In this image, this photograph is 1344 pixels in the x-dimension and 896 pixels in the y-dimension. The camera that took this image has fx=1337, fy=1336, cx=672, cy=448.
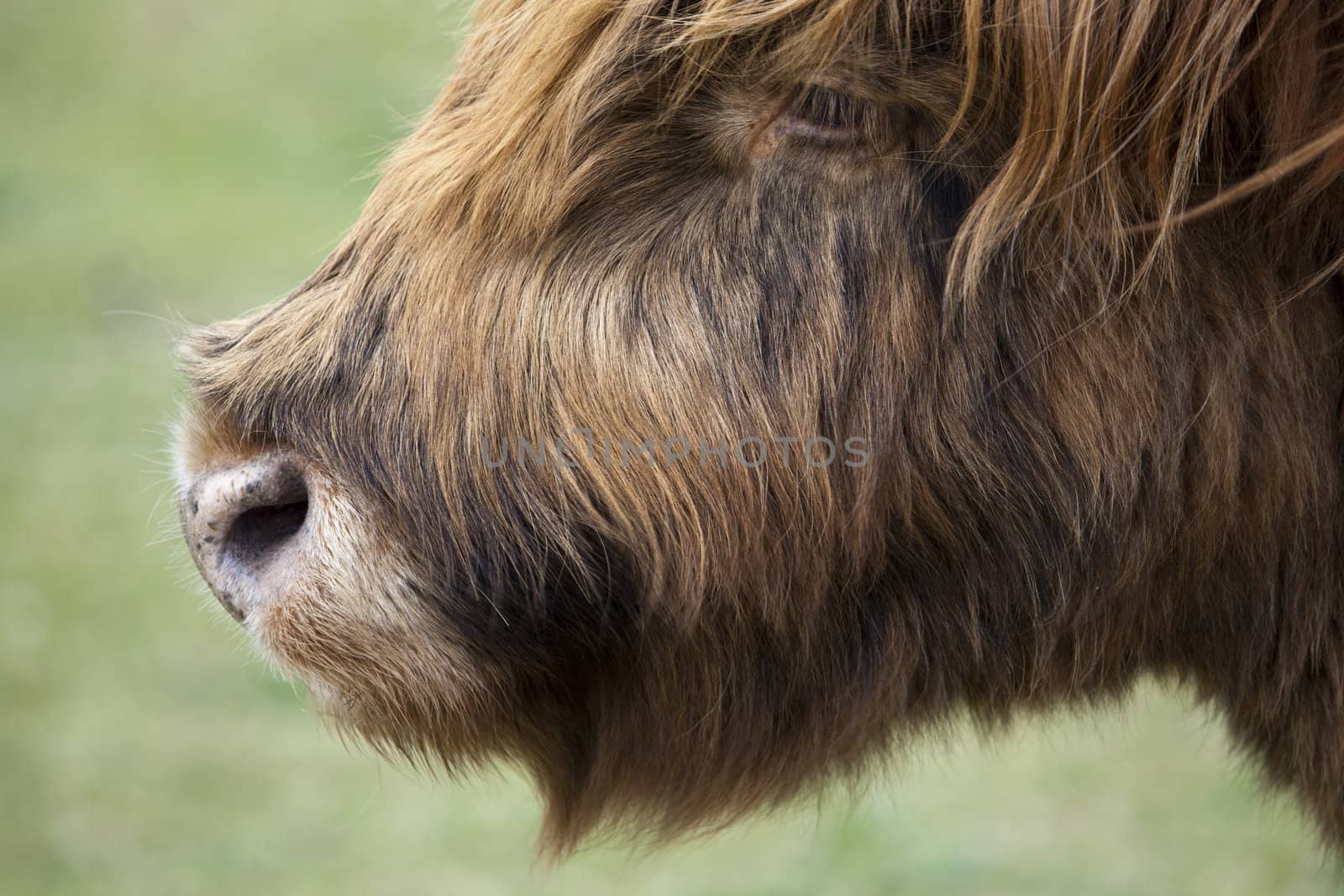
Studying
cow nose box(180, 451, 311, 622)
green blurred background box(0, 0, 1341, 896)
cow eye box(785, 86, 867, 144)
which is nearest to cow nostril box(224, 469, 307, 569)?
cow nose box(180, 451, 311, 622)

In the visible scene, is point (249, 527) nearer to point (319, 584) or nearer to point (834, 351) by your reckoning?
point (319, 584)

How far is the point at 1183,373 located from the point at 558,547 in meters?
0.78

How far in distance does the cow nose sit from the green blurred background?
34 centimetres

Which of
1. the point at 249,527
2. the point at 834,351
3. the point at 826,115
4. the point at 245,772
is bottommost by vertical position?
the point at 245,772

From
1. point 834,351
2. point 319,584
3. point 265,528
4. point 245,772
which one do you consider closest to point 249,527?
point 265,528

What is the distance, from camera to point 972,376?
5.23 ft

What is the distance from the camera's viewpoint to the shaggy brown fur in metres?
1.50

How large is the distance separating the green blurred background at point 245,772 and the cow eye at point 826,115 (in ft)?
3.29

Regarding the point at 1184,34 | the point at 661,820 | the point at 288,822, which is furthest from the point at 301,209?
the point at 1184,34

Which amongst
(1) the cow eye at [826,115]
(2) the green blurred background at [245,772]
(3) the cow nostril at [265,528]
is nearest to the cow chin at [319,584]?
(3) the cow nostril at [265,528]

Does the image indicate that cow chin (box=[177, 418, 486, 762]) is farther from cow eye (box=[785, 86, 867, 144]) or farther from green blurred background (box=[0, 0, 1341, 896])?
cow eye (box=[785, 86, 867, 144])

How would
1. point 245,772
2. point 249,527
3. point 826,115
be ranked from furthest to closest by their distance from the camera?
point 245,772 < point 249,527 < point 826,115

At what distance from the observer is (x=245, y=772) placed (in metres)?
4.72

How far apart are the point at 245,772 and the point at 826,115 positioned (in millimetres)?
3905
